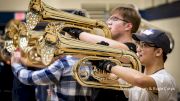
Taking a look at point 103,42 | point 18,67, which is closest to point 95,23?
point 103,42

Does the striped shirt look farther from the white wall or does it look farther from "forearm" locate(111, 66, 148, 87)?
the white wall

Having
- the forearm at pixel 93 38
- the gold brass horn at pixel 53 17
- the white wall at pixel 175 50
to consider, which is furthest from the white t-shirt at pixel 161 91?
the white wall at pixel 175 50

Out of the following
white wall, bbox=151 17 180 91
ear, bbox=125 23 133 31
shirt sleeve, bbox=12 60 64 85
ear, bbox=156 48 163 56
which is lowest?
white wall, bbox=151 17 180 91

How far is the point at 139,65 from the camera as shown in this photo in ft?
6.45

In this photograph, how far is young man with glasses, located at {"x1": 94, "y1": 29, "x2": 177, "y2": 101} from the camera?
182 centimetres

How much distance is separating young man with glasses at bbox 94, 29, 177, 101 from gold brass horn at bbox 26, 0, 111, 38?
11.3 inches

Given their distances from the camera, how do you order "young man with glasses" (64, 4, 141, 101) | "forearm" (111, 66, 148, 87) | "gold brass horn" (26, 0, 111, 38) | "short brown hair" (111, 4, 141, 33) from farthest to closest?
"short brown hair" (111, 4, 141, 33) < "young man with glasses" (64, 4, 141, 101) < "gold brass horn" (26, 0, 111, 38) < "forearm" (111, 66, 148, 87)

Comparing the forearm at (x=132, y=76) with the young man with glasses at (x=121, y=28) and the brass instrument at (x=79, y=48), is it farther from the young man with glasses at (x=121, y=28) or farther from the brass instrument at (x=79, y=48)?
the young man with glasses at (x=121, y=28)

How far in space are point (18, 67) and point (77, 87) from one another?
2.22ft

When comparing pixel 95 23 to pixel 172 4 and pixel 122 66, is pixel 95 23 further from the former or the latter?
pixel 172 4

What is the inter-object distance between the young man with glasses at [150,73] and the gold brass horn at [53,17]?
11.3 inches

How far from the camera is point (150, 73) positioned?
6.64ft

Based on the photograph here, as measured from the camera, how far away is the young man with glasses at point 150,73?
182 cm

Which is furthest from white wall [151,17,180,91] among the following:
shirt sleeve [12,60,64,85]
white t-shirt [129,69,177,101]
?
white t-shirt [129,69,177,101]
